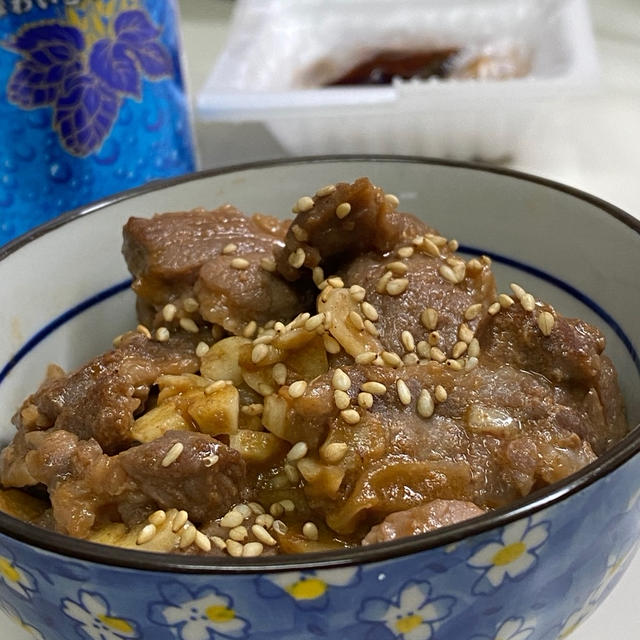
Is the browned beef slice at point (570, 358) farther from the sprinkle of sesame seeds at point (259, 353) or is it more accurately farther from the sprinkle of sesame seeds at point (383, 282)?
the sprinkle of sesame seeds at point (259, 353)

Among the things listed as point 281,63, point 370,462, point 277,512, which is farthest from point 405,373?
point 281,63

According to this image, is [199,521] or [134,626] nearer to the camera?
[134,626]

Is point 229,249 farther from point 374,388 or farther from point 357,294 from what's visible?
point 374,388

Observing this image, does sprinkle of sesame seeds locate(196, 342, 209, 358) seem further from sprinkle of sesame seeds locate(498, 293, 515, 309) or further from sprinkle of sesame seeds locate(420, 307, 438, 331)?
sprinkle of sesame seeds locate(498, 293, 515, 309)

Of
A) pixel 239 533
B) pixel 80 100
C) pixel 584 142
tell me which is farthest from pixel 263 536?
pixel 584 142

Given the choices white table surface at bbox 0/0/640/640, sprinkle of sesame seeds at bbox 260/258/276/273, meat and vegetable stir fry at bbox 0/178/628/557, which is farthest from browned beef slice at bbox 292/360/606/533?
white table surface at bbox 0/0/640/640

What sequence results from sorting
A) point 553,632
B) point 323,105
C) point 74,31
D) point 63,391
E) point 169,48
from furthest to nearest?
point 323,105 → point 169,48 → point 74,31 → point 63,391 → point 553,632

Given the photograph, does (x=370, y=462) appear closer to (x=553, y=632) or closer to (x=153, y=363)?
(x=553, y=632)

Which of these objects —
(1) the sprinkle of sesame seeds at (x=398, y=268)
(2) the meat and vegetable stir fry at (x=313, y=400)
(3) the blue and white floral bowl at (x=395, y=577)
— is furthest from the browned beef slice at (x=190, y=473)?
(1) the sprinkle of sesame seeds at (x=398, y=268)
